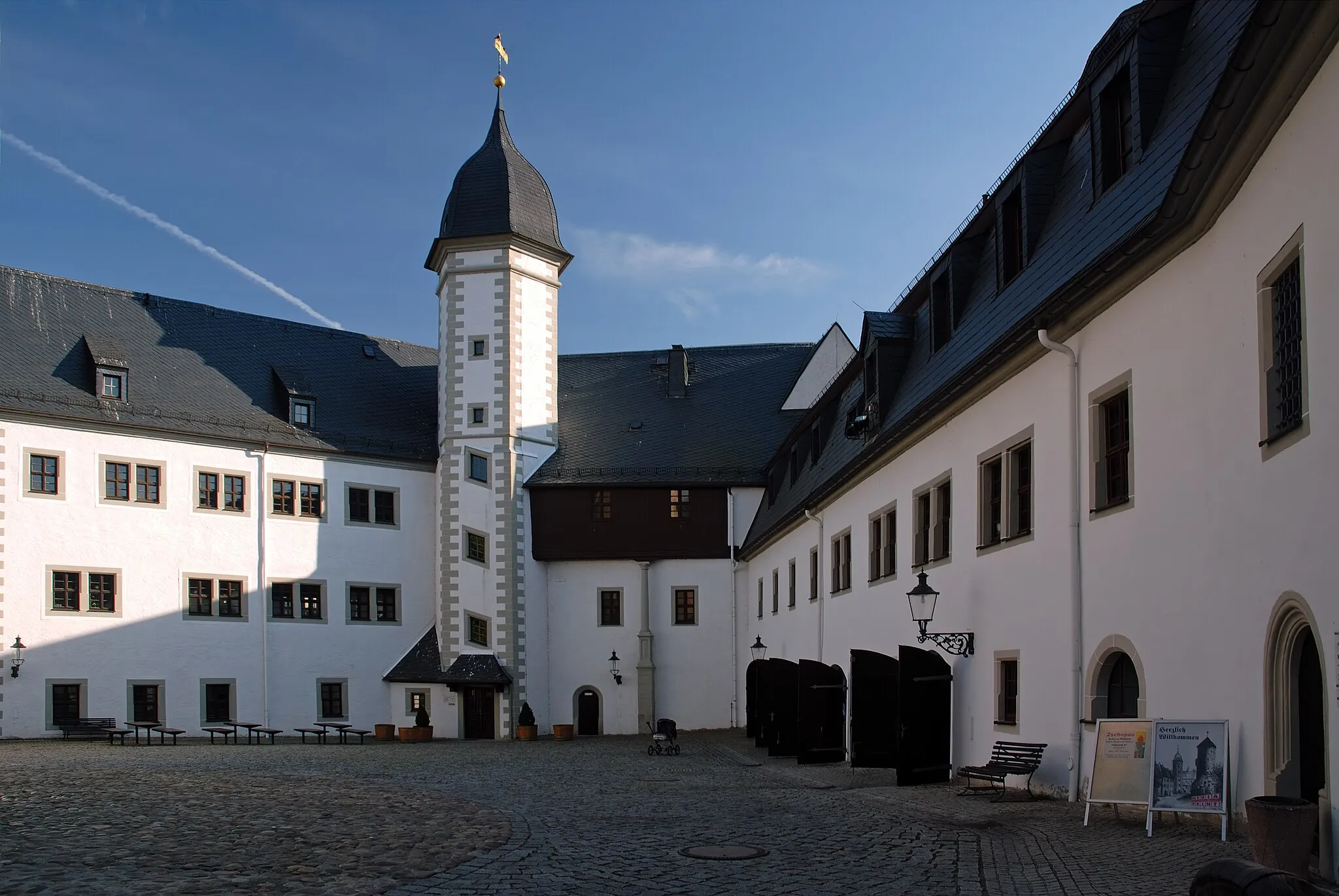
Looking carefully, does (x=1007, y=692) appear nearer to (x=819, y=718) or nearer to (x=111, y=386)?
(x=819, y=718)

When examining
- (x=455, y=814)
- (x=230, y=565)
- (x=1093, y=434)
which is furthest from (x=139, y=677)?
(x=1093, y=434)

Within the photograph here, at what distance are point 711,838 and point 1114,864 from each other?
159 inches

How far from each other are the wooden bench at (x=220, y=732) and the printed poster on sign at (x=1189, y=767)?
2851 centimetres

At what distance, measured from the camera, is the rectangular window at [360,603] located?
4025 cm

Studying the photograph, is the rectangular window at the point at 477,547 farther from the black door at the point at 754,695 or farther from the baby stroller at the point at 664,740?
the baby stroller at the point at 664,740

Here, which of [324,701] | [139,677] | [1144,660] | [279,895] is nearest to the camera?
[279,895]

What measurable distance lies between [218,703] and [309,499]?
6.47 metres

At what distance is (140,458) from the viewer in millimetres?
36438

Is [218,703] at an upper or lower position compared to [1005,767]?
lower

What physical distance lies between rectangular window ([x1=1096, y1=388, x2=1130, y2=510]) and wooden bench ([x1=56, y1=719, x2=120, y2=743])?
27542mm

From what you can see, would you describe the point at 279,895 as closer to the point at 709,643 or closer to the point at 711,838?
the point at 711,838

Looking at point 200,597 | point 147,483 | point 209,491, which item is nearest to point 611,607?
point 200,597

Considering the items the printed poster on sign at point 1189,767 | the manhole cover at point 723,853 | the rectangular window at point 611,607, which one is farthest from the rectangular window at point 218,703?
the printed poster on sign at point 1189,767

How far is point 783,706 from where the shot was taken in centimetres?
2689
